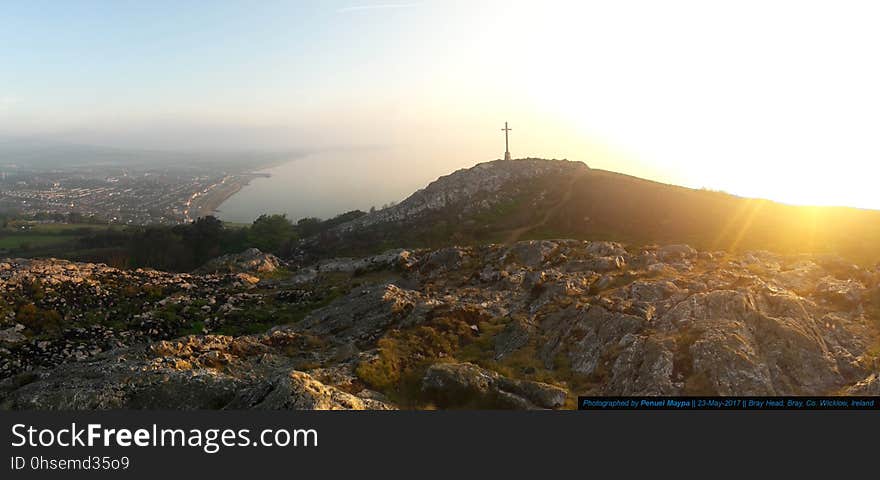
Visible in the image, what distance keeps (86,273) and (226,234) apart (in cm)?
4451

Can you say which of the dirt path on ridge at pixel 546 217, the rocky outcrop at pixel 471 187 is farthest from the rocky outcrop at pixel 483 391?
the rocky outcrop at pixel 471 187

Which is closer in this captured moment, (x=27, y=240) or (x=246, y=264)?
(x=246, y=264)

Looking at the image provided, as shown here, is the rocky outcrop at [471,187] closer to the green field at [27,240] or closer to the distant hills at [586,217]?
the distant hills at [586,217]

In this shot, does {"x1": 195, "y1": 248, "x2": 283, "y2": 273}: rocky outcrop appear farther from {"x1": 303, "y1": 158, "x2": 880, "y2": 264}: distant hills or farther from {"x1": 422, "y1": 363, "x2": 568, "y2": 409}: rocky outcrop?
{"x1": 422, "y1": 363, "x2": 568, "y2": 409}: rocky outcrop

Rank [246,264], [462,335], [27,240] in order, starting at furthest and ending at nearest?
[27,240] → [246,264] → [462,335]

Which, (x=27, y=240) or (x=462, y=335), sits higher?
(x=462, y=335)

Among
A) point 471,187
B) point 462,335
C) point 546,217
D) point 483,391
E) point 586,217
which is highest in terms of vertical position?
point 471,187

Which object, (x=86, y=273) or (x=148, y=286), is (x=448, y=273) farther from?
(x=86, y=273)

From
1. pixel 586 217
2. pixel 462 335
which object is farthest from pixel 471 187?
pixel 462 335

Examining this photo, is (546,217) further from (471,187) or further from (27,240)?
(27,240)

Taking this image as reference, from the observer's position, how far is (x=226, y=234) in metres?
84.0

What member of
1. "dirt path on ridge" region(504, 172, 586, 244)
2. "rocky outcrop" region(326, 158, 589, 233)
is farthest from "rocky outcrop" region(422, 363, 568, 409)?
"rocky outcrop" region(326, 158, 589, 233)

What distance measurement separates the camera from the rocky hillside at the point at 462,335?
17.4 m

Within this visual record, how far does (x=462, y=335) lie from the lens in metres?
26.5
